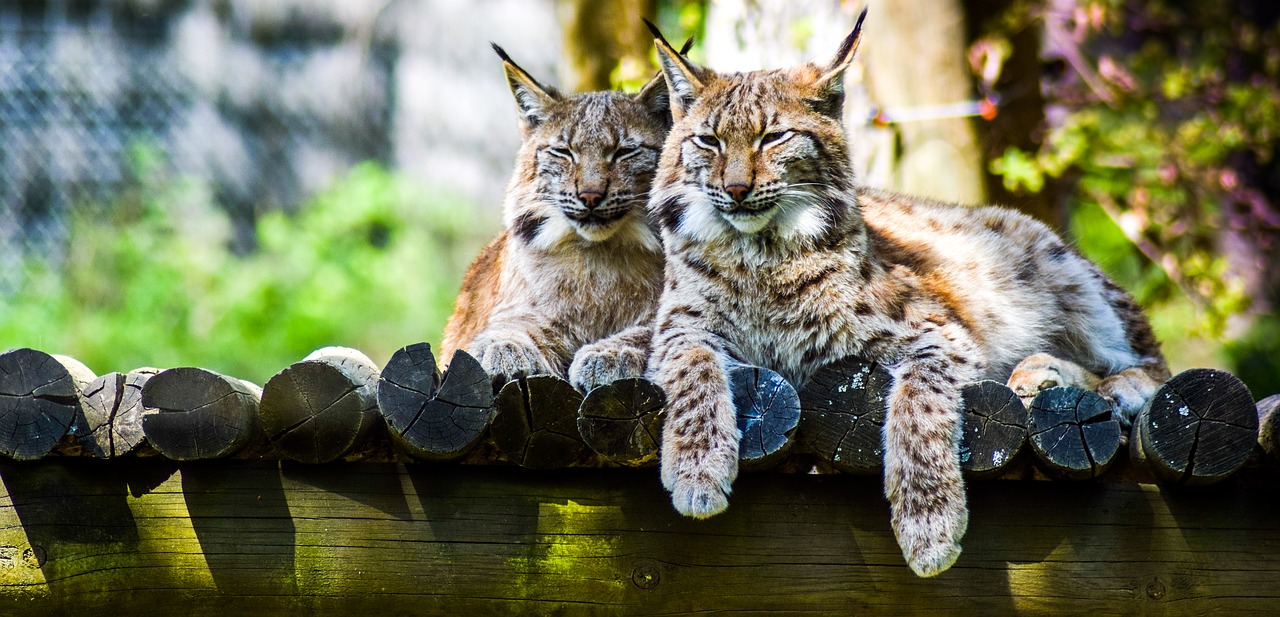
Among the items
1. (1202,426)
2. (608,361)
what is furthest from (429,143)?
(1202,426)

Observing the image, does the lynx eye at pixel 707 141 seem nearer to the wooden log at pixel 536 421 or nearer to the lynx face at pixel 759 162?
the lynx face at pixel 759 162

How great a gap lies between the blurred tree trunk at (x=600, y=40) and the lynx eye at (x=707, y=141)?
352 centimetres

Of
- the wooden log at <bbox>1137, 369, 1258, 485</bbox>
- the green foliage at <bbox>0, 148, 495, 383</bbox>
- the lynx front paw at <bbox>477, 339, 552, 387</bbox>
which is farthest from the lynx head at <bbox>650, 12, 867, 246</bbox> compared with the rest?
the green foliage at <bbox>0, 148, 495, 383</bbox>

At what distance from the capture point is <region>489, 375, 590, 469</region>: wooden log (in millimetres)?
3045

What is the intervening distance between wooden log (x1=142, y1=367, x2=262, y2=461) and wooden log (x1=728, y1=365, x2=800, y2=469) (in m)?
1.24

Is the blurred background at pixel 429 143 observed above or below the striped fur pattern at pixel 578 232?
below

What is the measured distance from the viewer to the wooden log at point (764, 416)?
303 centimetres

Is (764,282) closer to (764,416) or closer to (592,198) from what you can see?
(764,416)

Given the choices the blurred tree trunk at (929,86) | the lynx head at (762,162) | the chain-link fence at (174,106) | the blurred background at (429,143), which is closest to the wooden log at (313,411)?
the lynx head at (762,162)

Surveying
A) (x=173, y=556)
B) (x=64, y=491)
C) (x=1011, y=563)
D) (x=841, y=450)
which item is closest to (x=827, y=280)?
(x=841, y=450)

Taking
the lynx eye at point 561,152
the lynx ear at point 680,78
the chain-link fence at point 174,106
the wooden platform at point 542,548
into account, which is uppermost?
the lynx ear at point 680,78

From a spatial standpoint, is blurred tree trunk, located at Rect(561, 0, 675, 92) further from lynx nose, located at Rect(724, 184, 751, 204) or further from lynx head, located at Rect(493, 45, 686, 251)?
lynx nose, located at Rect(724, 184, 751, 204)

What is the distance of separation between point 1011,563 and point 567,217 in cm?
171

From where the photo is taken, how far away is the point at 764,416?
121 inches
